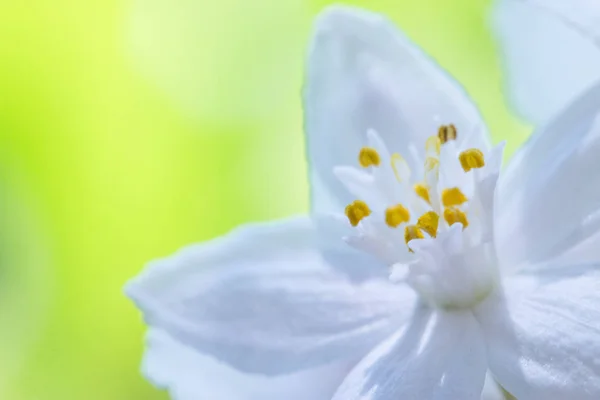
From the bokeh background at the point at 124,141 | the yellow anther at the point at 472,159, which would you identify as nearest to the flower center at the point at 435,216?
the yellow anther at the point at 472,159

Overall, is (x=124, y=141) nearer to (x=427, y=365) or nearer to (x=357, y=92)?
(x=357, y=92)

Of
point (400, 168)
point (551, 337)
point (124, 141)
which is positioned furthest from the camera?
point (124, 141)

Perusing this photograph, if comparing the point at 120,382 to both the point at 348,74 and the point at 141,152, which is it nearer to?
the point at 141,152

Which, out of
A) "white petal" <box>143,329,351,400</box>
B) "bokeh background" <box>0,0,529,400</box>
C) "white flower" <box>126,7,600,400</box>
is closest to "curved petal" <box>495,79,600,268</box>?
"white flower" <box>126,7,600,400</box>

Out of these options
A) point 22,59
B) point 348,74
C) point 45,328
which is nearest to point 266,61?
point 22,59

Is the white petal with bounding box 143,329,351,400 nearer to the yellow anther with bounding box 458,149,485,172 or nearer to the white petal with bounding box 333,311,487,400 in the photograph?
the white petal with bounding box 333,311,487,400

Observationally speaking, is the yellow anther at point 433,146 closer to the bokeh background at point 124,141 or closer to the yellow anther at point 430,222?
the yellow anther at point 430,222

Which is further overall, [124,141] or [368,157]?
[124,141]

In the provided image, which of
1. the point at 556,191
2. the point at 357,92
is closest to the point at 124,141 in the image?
the point at 357,92
